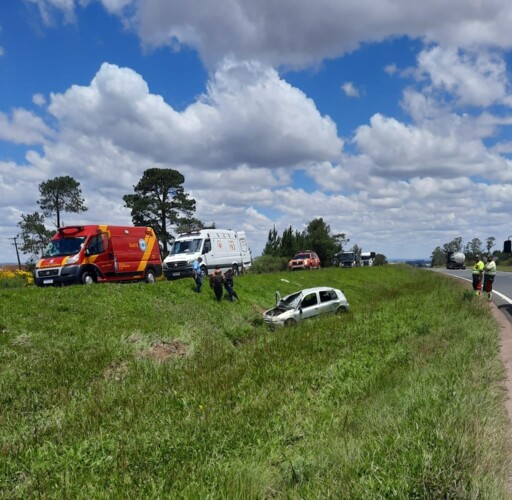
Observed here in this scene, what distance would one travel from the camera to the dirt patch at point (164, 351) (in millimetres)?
12750

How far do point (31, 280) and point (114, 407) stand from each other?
21.1 metres

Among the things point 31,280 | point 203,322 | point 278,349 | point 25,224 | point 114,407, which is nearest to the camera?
point 114,407

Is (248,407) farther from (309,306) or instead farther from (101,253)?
(101,253)

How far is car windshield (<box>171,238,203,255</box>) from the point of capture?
24.8m

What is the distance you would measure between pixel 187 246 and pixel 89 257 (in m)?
7.08

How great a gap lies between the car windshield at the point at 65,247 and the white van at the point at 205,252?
601 cm

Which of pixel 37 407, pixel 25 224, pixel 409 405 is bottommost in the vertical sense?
pixel 37 407

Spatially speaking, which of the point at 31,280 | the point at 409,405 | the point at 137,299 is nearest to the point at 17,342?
the point at 137,299

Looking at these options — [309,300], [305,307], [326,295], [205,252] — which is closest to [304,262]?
[205,252]

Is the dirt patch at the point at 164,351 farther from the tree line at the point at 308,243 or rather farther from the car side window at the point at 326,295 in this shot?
the tree line at the point at 308,243

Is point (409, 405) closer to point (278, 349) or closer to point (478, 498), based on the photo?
point (478, 498)

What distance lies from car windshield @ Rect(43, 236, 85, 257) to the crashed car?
26.6 ft

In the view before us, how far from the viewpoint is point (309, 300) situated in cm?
1845

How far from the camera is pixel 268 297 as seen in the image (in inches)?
975
